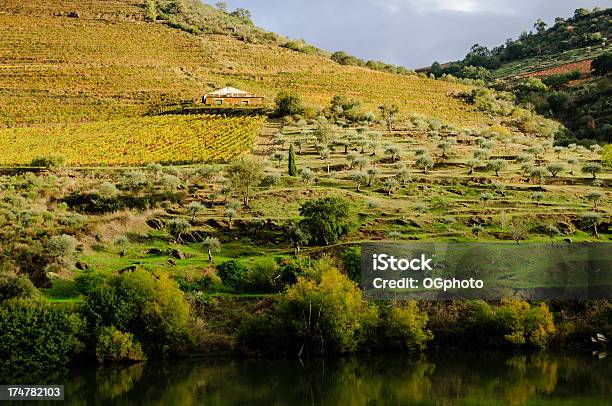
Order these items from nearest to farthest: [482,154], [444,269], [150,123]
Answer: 1. [444,269]
2. [482,154]
3. [150,123]

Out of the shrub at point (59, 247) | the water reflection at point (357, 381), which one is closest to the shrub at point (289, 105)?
the shrub at point (59, 247)

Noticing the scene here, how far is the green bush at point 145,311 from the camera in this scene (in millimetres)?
43750

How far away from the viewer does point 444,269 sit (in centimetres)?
4859

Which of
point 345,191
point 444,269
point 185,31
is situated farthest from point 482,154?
point 185,31

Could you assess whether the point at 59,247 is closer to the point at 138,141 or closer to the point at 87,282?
the point at 87,282

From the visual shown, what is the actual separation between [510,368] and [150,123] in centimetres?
5832

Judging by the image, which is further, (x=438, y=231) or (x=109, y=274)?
(x=438, y=231)

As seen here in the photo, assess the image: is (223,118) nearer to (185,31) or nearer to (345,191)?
(345,191)

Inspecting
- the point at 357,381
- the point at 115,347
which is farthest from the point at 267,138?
the point at 357,381

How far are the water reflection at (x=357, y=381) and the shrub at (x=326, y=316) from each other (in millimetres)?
1134

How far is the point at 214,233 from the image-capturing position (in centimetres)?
5556

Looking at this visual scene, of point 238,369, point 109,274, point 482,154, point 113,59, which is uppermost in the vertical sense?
point 113,59

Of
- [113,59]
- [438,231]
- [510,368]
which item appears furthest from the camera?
[113,59]

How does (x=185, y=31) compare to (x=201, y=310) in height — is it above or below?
above
